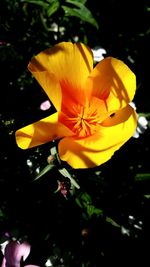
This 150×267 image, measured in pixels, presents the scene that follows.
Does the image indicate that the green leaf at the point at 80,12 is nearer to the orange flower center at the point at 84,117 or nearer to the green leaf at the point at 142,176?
the orange flower center at the point at 84,117

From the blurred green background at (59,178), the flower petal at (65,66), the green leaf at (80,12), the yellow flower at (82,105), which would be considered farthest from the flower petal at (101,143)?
the green leaf at (80,12)

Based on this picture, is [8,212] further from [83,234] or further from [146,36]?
[146,36]

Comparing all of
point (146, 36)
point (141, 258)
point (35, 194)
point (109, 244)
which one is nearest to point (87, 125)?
point (35, 194)

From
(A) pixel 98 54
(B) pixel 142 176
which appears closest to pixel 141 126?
(B) pixel 142 176

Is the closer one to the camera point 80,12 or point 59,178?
point 59,178

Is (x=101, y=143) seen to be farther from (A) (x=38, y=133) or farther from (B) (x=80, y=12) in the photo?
(B) (x=80, y=12)

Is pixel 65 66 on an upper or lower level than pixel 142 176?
upper

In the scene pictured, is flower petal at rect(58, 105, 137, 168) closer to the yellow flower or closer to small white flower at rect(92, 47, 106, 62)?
the yellow flower

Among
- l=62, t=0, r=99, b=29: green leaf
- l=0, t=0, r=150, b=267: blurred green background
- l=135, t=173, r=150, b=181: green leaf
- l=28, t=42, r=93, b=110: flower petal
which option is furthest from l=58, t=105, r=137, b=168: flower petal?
l=62, t=0, r=99, b=29: green leaf
